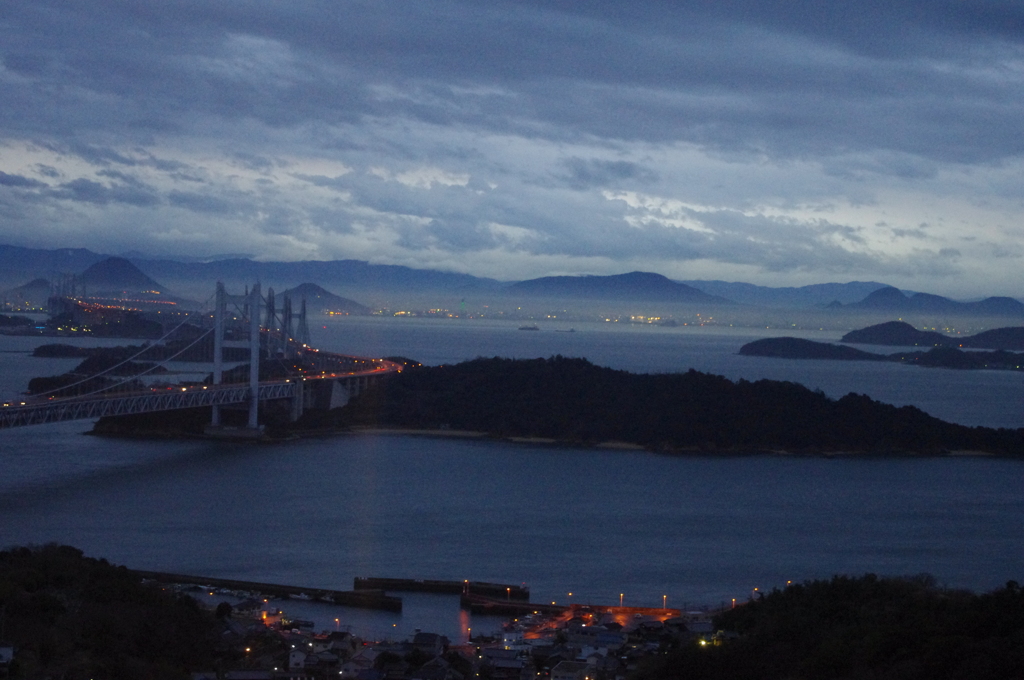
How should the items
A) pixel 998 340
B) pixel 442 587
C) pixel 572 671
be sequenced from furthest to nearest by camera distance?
pixel 998 340, pixel 442 587, pixel 572 671

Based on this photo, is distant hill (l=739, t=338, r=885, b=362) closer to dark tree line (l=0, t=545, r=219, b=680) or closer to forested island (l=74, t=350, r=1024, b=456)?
forested island (l=74, t=350, r=1024, b=456)

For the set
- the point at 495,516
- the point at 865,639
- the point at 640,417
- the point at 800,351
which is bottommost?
the point at 495,516

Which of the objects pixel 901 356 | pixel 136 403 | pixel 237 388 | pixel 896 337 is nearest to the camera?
pixel 136 403

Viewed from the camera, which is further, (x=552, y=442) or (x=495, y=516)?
(x=552, y=442)

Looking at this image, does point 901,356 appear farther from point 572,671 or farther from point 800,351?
point 572,671

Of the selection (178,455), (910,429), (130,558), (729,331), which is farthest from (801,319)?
(130,558)

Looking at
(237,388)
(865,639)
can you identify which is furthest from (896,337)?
(865,639)
